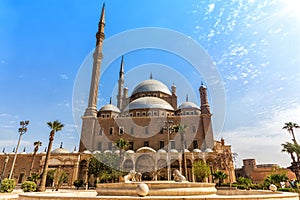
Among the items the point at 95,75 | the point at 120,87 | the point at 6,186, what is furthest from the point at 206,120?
the point at 6,186

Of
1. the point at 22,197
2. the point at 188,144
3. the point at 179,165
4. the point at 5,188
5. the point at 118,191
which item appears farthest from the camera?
the point at 188,144

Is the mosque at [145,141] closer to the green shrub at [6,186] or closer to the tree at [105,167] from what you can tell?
the tree at [105,167]

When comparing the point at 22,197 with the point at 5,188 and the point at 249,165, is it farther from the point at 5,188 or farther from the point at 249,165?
the point at 249,165

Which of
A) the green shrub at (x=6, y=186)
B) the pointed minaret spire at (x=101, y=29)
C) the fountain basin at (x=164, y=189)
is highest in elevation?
the pointed minaret spire at (x=101, y=29)

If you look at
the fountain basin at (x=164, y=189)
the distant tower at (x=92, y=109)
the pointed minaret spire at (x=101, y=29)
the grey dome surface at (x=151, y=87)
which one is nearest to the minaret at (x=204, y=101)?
the grey dome surface at (x=151, y=87)

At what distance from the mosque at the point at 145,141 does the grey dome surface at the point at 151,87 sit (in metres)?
3.50

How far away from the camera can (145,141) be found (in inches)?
1241

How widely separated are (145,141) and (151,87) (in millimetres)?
13664

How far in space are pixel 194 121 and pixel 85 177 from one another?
61.6ft

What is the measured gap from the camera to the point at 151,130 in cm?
3191

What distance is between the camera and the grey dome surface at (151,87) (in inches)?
1611

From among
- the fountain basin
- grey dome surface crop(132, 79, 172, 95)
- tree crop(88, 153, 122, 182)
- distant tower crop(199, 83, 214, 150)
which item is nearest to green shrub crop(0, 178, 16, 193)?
tree crop(88, 153, 122, 182)

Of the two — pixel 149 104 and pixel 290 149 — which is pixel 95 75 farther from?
pixel 290 149

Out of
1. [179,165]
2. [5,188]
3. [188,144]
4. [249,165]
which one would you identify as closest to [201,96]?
[188,144]
